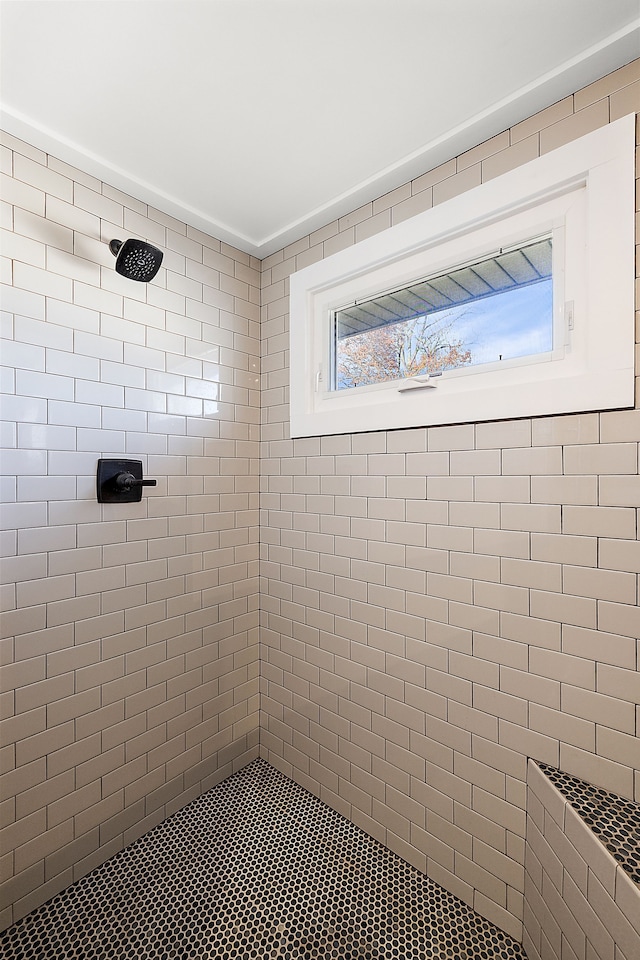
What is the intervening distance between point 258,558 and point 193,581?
14.8 inches

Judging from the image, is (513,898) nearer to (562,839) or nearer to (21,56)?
(562,839)

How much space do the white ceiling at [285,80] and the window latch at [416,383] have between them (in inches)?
28.7

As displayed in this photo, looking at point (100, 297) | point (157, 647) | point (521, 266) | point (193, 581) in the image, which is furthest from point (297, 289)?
point (157, 647)

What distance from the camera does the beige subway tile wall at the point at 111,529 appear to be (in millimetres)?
1378

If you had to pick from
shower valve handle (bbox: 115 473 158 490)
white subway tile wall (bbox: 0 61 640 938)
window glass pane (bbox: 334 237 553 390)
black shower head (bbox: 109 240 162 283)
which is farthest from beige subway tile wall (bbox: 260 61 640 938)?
black shower head (bbox: 109 240 162 283)

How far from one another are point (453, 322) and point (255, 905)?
2.05 metres

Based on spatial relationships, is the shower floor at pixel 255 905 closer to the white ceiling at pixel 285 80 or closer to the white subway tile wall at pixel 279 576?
the white subway tile wall at pixel 279 576

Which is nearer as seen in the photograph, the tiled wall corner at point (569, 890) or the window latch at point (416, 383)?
the tiled wall corner at point (569, 890)

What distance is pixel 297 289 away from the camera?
1976mm

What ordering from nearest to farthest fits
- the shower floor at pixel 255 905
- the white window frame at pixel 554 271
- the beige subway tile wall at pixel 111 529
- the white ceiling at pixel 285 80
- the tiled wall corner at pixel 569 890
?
1. the tiled wall corner at pixel 569 890
2. the white ceiling at pixel 285 80
3. the white window frame at pixel 554 271
4. the shower floor at pixel 255 905
5. the beige subway tile wall at pixel 111 529

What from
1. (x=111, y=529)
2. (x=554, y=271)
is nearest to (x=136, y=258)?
(x=111, y=529)

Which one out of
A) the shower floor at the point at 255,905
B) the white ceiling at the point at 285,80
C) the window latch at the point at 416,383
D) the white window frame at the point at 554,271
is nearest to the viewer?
the white ceiling at the point at 285,80

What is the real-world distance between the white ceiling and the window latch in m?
0.73

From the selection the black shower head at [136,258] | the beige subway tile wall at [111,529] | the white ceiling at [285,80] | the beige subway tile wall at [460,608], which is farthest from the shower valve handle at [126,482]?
the white ceiling at [285,80]
